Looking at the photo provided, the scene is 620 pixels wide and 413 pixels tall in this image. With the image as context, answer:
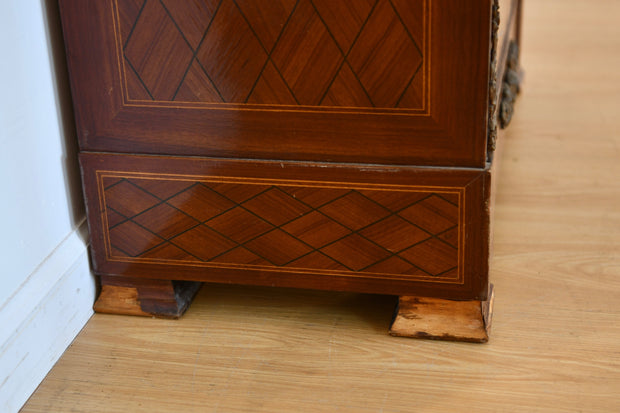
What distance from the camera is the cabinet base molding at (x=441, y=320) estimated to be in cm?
111

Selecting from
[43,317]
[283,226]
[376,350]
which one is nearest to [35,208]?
[43,317]

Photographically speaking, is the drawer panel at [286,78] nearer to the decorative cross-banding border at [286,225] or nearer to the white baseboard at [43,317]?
the decorative cross-banding border at [286,225]

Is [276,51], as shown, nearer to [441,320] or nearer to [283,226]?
[283,226]

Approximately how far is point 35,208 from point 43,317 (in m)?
0.15

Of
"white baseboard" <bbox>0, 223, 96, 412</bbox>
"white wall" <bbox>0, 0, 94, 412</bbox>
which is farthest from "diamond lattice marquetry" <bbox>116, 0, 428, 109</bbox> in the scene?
"white baseboard" <bbox>0, 223, 96, 412</bbox>

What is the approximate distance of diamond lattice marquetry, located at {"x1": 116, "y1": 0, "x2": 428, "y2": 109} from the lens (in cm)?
99

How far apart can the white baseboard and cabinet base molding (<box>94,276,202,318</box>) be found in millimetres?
24

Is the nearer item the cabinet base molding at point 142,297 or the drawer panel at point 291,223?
the drawer panel at point 291,223

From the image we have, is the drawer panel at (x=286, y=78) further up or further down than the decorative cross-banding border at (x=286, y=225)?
further up

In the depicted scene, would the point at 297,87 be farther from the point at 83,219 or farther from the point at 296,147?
the point at 83,219

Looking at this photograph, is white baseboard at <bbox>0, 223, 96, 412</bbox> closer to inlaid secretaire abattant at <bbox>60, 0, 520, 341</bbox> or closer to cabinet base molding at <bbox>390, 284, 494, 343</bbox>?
inlaid secretaire abattant at <bbox>60, 0, 520, 341</bbox>

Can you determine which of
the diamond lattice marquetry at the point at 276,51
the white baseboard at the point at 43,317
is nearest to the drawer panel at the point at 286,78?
the diamond lattice marquetry at the point at 276,51

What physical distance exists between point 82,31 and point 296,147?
1.09 ft

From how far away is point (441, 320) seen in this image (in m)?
1.12
